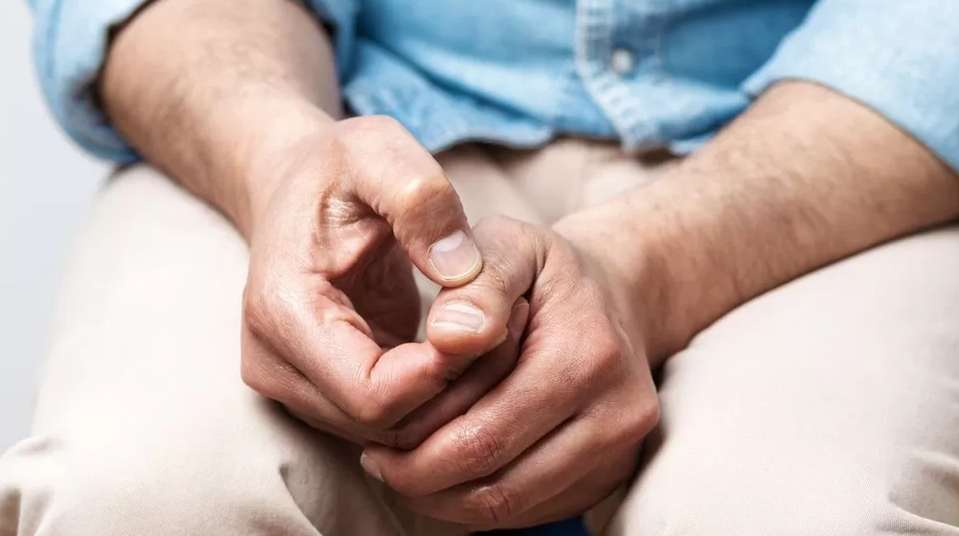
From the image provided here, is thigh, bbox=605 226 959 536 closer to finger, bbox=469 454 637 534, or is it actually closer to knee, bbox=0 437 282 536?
finger, bbox=469 454 637 534

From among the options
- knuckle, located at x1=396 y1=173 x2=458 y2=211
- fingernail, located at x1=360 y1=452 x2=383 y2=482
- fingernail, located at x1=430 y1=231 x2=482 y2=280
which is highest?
knuckle, located at x1=396 y1=173 x2=458 y2=211

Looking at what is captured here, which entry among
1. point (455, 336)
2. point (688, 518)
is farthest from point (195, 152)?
point (688, 518)

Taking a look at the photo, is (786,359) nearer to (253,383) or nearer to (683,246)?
(683,246)

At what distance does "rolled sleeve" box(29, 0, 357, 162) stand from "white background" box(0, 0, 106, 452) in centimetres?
40

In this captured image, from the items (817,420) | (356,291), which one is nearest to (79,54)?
(356,291)

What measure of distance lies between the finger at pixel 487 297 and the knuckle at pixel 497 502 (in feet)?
0.29

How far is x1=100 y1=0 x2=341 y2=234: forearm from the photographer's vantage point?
25.2 inches

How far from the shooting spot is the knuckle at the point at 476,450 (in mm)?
471

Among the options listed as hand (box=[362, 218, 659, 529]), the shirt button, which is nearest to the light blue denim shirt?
the shirt button

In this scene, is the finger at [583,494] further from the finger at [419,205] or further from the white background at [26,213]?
Answer: the white background at [26,213]

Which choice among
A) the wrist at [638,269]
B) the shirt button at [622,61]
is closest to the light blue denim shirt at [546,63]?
the shirt button at [622,61]

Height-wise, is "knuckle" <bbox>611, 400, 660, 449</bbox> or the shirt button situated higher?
the shirt button

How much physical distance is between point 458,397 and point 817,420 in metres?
0.20

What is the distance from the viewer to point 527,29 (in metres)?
0.76
